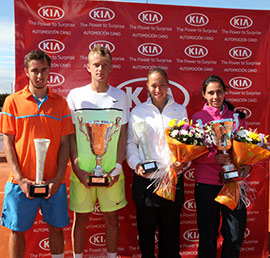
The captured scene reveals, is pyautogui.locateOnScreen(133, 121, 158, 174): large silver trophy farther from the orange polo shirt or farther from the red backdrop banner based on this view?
the red backdrop banner

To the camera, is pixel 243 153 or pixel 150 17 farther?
pixel 150 17

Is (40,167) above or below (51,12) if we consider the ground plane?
below

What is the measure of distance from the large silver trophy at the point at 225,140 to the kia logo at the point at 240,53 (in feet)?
5.06

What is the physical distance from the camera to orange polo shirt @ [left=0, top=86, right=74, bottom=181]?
8.67 ft

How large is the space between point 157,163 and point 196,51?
1734 mm

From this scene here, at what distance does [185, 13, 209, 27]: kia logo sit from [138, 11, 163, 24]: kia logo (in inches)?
14.6

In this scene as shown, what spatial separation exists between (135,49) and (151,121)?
1.25 meters

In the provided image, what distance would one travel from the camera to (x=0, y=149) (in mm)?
12297

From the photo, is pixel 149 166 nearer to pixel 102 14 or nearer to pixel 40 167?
pixel 40 167

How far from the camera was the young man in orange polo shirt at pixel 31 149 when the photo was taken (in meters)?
2.64

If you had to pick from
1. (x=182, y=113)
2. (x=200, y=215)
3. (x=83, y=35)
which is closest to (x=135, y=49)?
(x=83, y=35)

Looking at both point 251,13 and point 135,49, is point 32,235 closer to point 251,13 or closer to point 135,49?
point 135,49

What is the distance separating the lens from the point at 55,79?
12.0 feet

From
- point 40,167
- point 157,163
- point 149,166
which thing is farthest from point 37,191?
point 157,163
